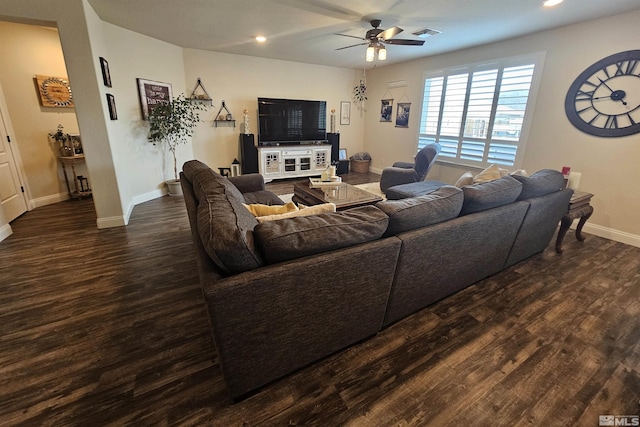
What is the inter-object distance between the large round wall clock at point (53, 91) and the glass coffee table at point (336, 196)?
12.2 ft

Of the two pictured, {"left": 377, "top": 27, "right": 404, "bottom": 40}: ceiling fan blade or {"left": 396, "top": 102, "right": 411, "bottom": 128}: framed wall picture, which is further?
{"left": 396, "top": 102, "right": 411, "bottom": 128}: framed wall picture

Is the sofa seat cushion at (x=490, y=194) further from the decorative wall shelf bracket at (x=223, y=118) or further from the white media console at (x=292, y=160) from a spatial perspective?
the decorative wall shelf bracket at (x=223, y=118)

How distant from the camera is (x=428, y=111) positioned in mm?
5289

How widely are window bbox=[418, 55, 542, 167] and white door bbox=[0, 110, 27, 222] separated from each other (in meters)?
6.41

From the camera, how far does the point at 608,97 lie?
313 centimetres

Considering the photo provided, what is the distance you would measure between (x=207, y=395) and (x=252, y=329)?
518 mm

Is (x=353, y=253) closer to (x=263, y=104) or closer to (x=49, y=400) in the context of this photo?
(x=49, y=400)

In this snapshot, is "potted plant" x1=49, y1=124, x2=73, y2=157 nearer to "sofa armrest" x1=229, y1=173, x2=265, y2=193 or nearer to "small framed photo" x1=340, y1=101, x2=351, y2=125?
"sofa armrest" x1=229, y1=173, x2=265, y2=193

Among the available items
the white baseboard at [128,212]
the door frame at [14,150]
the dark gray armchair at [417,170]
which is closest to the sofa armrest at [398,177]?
the dark gray armchair at [417,170]

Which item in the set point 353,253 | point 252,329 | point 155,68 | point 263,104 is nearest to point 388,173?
point 263,104

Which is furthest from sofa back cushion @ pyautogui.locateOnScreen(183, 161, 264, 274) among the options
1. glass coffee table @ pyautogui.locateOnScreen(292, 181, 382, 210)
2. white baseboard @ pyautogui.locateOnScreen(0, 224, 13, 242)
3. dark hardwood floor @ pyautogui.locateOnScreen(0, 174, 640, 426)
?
white baseboard @ pyautogui.locateOnScreen(0, 224, 13, 242)

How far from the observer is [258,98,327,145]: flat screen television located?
5.67m

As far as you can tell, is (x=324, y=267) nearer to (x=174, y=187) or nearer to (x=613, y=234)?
(x=613, y=234)

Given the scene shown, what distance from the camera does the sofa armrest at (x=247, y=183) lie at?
3.34m
